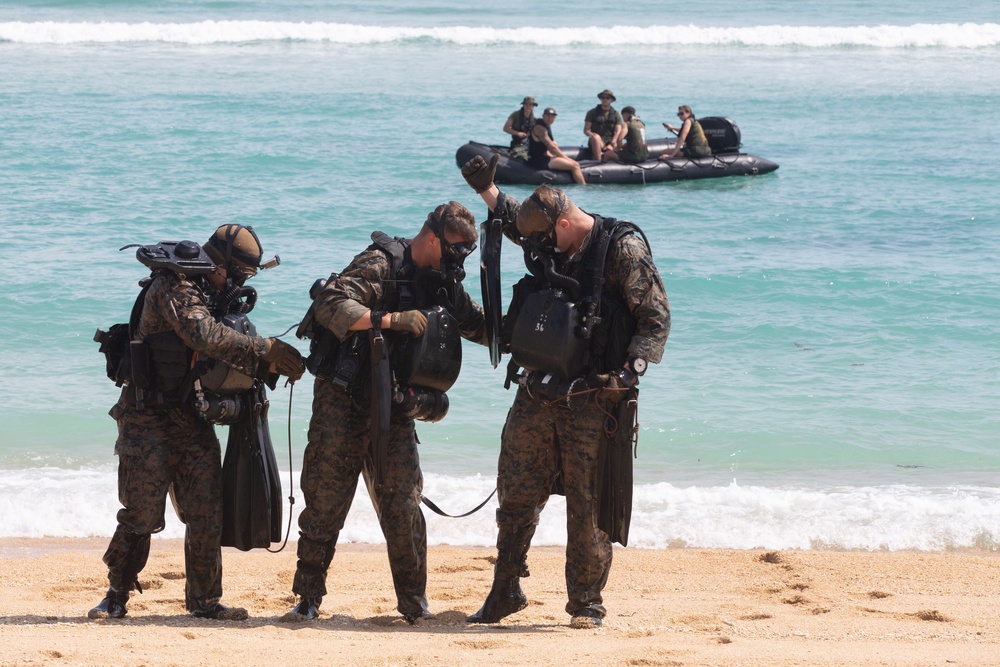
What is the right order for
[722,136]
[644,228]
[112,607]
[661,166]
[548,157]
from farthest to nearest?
1. [722,136]
2. [661,166]
3. [548,157]
4. [644,228]
5. [112,607]

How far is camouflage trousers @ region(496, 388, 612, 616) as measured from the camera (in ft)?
16.2

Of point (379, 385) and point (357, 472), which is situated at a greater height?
point (379, 385)

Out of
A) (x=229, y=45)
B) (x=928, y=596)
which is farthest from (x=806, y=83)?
(x=928, y=596)

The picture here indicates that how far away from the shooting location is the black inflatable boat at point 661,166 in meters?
19.0

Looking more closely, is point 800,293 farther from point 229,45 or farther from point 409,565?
point 229,45

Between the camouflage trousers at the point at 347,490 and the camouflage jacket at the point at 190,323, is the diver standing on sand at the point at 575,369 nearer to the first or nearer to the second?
the camouflage trousers at the point at 347,490

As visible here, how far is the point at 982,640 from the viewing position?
15.3ft

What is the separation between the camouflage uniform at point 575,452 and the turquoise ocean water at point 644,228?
203cm

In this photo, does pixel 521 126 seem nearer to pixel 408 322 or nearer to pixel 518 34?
pixel 408 322

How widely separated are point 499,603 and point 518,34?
37931mm

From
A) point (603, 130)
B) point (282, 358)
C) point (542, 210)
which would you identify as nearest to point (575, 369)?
point (542, 210)

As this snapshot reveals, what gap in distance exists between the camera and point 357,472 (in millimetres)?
5070

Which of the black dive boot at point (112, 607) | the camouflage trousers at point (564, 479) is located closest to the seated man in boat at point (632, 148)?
the camouflage trousers at point (564, 479)

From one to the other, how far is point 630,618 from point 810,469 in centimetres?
383
